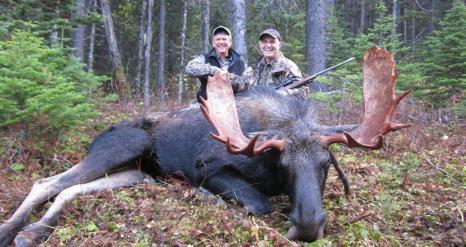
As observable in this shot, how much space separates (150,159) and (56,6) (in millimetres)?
3612

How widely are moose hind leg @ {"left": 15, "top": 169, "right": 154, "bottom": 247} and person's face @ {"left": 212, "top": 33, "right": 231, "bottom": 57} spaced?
2265mm

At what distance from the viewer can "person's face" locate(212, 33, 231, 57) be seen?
7.10 metres

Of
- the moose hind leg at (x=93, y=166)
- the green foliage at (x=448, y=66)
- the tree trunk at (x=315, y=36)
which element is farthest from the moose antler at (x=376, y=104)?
the tree trunk at (x=315, y=36)

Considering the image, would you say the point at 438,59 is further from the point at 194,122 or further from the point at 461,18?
the point at 194,122

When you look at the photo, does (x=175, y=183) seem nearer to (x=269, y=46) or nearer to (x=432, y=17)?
(x=269, y=46)

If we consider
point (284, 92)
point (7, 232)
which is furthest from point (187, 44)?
point (7, 232)

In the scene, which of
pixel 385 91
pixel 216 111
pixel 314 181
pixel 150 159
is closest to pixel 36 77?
pixel 150 159

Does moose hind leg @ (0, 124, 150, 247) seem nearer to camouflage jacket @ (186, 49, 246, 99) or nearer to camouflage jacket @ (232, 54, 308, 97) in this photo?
camouflage jacket @ (186, 49, 246, 99)

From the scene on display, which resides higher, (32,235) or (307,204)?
(307,204)

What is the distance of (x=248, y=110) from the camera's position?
570cm

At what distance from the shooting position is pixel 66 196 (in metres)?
4.91

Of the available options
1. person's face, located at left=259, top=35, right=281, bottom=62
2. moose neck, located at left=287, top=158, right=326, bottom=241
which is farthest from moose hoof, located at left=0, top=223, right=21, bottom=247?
person's face, located at left=259, top=35, right=281, bottom=62

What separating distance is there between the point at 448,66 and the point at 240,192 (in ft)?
29.2

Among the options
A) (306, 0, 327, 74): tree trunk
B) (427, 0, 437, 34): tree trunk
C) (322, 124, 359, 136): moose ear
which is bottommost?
(322, 124, 359, 136): moose ear
